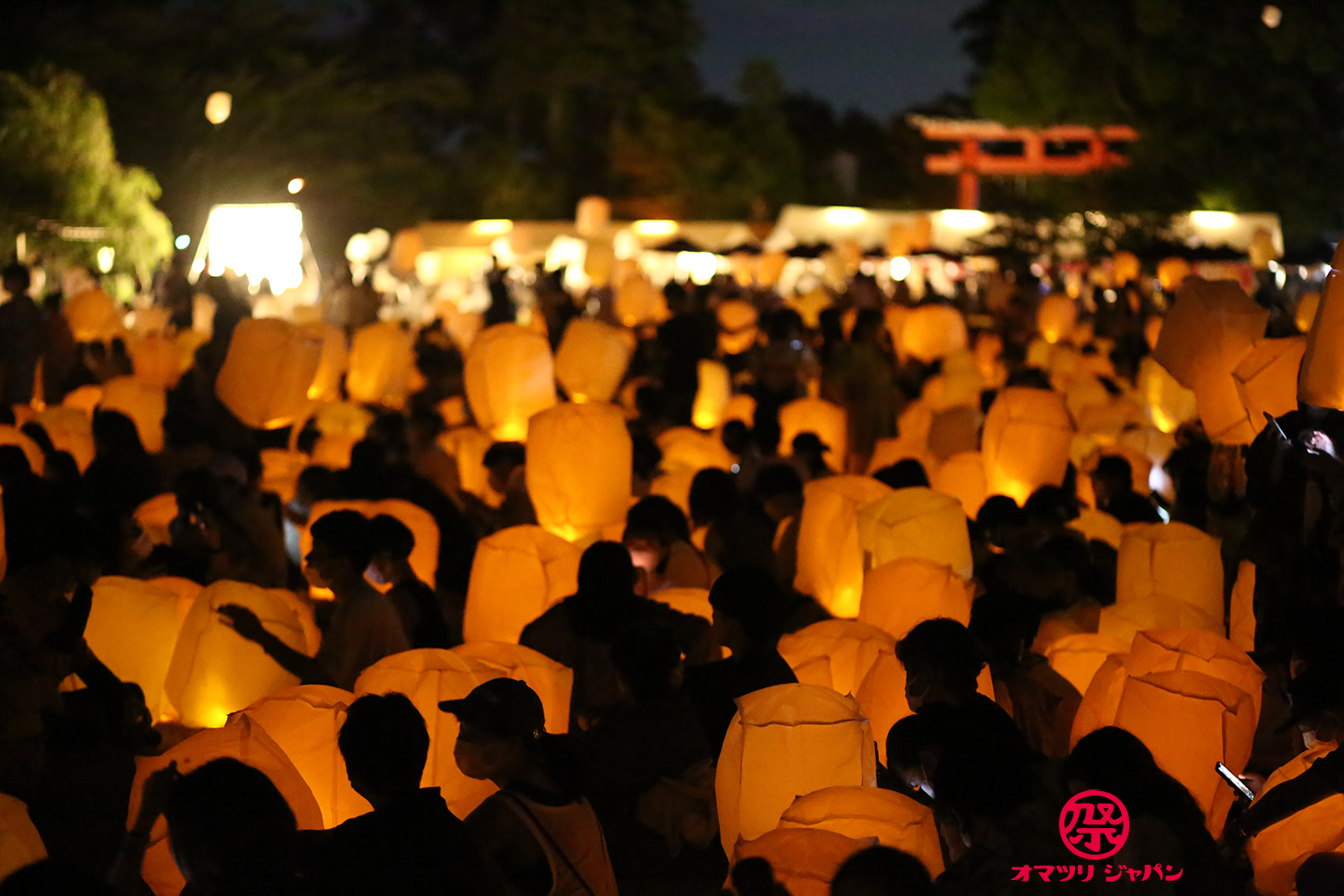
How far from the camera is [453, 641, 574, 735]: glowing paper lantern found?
3885 millimetres

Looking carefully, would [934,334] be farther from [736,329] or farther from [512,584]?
[512,584]

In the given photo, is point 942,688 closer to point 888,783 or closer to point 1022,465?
point 888,783

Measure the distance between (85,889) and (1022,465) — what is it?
15.8 ft

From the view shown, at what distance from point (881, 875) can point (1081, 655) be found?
188 centimetres

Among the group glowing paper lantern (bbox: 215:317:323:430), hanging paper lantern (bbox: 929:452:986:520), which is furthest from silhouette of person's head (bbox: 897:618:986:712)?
glowing paper lantern (bbox: 215:317:323:430)

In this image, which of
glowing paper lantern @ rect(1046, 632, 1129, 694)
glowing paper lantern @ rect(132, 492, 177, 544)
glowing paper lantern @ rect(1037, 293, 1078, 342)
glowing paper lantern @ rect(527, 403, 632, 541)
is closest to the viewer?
glowing paper lantern @ rect(1046, 632, 1129, 694)

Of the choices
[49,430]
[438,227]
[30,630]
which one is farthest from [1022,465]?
[438,227]

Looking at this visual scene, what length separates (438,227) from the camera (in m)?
28.7

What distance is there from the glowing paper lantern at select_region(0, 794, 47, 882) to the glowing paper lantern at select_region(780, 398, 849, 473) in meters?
5.80

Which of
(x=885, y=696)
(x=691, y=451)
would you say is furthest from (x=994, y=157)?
(x=885, y=696)

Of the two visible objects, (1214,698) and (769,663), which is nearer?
(1214,698)

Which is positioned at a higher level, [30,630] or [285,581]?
[30,630]

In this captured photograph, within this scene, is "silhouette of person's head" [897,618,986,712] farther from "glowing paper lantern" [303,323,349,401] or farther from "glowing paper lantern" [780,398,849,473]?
"glowing paper lantern" [303,323,349,401]

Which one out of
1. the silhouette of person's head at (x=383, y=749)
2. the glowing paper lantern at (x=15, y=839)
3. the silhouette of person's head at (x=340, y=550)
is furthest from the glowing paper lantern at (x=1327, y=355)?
the glowing paper lantern at (x=15, y=839)
